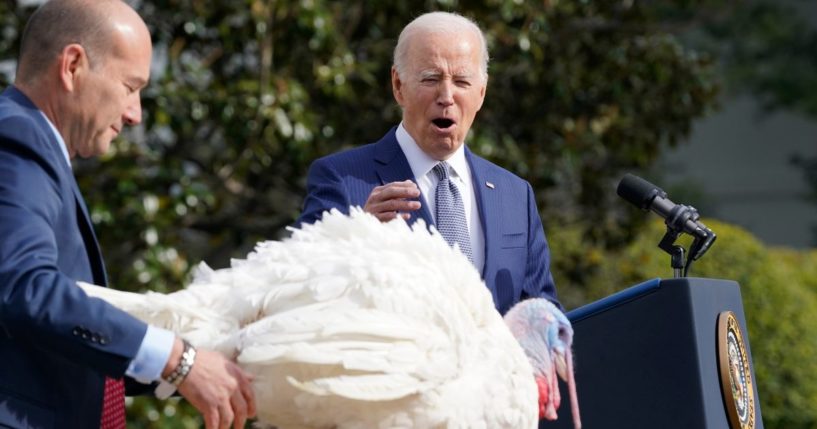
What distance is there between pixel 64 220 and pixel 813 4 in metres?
19.0

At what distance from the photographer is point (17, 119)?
2.54m

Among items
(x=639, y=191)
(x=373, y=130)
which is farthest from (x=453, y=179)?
(x=373, y=130)

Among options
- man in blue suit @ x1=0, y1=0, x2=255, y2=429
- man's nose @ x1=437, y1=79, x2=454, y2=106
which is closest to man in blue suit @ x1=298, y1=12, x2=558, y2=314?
man's nose @ x1=437, y1=79, x2=454, y2=106

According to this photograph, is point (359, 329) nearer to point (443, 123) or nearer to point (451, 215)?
point (451, 215)

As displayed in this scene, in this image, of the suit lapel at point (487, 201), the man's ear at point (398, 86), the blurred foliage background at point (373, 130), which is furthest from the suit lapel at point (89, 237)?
→ the blurred foliage background at point (373, 130)

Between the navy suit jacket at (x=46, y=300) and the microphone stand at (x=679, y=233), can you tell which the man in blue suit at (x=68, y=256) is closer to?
the navy suit jacket at (x=46, y=300)

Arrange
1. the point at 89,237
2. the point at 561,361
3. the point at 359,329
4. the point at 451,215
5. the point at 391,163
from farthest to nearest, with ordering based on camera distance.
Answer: the point at 391,163
the point at 451,215
the point at 561,361
the point at 89,237
the point at 359,329

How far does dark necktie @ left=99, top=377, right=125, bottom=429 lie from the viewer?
2.75 metres

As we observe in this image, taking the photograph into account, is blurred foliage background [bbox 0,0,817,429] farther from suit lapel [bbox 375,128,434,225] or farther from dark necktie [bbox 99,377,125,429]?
dark necktie [bbox 99,377,125,429]

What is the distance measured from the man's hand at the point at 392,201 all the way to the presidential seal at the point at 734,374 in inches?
44.3

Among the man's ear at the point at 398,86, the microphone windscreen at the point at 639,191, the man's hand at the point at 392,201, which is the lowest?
the man's hand at the point at 392,201

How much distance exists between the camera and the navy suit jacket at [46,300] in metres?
2.35

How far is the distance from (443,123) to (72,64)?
1366 mm

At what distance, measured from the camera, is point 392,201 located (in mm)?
3143
